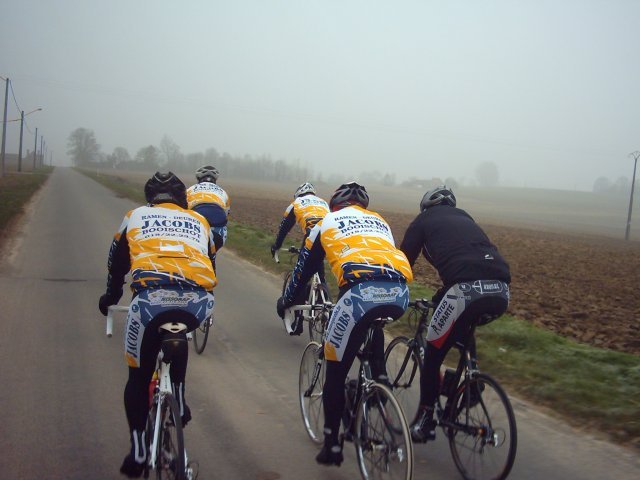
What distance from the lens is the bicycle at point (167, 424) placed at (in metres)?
3.20

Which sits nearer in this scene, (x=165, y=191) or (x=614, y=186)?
(x=165, y=191)

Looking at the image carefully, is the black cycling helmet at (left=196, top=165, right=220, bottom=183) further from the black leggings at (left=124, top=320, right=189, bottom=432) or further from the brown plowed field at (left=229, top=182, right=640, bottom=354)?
the brown plowed field at (left=229, top=182, right=640, bottom=354)

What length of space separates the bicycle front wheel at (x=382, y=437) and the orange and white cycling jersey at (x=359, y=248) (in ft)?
2.39

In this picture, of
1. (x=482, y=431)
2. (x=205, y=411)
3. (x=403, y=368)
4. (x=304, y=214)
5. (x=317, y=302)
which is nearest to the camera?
(x=482, y=431)

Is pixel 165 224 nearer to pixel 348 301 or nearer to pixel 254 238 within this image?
pixel 348 301

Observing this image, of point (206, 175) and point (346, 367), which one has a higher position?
point (206, 175)

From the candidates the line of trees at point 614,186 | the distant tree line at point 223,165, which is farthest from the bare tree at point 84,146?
the line of trees at point 614,186

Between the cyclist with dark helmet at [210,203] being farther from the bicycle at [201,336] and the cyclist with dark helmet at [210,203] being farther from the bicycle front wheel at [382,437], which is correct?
the bicycle front wheel at [382,437]

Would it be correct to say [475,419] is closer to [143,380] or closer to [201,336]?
[143,380]

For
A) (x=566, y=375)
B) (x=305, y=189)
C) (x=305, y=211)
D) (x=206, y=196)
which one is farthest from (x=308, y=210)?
(x=566, y=375)

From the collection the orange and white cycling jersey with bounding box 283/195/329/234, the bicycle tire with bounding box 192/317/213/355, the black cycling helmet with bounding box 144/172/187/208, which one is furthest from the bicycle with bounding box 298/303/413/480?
the orange and white cycling jersey with bounding box 283/195/329/234

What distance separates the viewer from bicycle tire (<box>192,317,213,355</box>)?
7071mm

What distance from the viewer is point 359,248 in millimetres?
4078

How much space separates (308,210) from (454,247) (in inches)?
144
